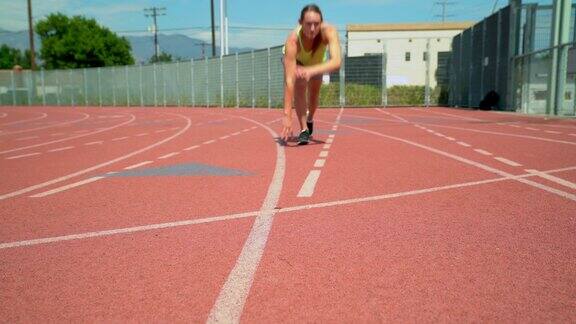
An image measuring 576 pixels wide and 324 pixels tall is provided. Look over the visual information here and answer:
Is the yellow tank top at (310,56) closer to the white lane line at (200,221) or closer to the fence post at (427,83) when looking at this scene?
the white lane line at (200,221)

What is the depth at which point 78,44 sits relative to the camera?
69188 mm

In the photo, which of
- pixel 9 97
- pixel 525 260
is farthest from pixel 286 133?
pixel 9 97

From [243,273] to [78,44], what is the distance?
7351 cm

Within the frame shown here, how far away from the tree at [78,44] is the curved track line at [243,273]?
71.5 metres

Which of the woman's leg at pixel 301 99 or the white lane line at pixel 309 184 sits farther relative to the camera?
the woman's leg at pixel 301 99

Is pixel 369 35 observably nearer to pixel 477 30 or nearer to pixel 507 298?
pixel 477 30

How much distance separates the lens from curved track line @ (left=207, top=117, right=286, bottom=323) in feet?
7.16

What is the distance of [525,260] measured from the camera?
109 inches

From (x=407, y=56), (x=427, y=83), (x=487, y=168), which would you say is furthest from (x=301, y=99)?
(x=407, y=56)

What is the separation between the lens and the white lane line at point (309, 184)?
15.3ft

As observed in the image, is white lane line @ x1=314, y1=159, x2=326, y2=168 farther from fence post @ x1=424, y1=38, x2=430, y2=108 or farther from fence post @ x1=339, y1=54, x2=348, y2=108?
fence post @ x1=424, y1=38, x2=430, y2=108

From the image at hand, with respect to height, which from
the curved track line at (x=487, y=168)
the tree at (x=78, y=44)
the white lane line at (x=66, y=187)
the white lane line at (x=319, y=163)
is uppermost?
the tree at (x=78, y=44)

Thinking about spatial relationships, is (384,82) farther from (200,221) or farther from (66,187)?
(200,221)

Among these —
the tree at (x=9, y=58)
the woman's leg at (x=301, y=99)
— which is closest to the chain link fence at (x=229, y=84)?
the woman's leg at (x=301, y=99)
